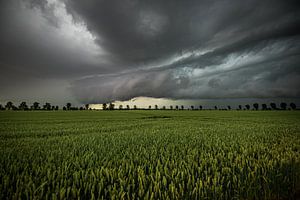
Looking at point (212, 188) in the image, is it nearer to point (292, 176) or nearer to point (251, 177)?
point (251, 177)

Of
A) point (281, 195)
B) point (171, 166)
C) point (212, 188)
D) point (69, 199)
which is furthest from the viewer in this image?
point (171, 166)

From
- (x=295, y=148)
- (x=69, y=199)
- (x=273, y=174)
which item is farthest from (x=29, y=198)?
(x=295, y=148)

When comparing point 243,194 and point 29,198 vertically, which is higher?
point 29,198

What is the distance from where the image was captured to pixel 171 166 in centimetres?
337

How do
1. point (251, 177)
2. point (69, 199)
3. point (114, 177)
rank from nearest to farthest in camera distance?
point (69, 199) < point (114, 177) < point (251, 177)

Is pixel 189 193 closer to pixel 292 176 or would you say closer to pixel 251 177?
pixel 251 177

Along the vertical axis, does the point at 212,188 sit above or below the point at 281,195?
above

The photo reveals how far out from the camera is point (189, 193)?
7.68ft

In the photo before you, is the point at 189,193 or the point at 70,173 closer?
the point at 189,193

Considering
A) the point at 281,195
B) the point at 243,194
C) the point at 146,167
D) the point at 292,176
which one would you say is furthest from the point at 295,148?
the point at 146,167

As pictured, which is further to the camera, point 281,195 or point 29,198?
point 281,195

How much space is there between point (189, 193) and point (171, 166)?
1.04 metres

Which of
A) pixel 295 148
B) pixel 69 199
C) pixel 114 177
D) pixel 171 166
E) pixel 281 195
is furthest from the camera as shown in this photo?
pixel 295 148

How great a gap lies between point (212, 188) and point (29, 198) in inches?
104
